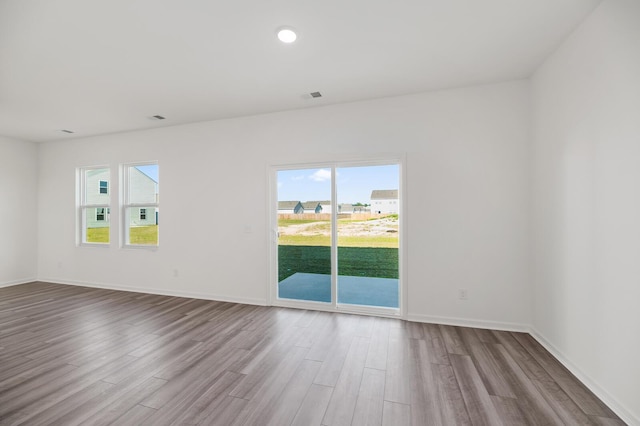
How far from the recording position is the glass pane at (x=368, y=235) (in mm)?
3732

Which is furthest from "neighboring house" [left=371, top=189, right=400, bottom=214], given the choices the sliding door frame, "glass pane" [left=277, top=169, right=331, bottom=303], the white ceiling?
the white ceiling

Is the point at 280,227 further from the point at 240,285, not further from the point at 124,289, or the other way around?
the point at 124,289

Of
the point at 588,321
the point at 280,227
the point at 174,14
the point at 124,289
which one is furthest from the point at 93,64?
the point at 588,321

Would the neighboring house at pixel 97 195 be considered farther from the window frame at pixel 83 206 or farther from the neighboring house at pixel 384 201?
the neighboring house at pixel 384 201

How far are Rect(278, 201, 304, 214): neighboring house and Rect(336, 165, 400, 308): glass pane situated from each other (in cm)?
59

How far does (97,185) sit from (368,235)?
5298mm

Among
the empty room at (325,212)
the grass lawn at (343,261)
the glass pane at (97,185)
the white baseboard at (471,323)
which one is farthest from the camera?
the glass pane at (97,185)

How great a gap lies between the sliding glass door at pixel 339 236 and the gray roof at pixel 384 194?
0.04 feet

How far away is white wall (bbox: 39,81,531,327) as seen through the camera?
3.21 meters

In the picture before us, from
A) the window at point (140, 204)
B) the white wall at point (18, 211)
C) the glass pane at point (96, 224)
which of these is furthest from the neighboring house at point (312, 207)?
the white wall at point (18, 211)

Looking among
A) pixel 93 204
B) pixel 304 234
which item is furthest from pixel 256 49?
pixel 93 204

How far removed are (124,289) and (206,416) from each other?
416 cm

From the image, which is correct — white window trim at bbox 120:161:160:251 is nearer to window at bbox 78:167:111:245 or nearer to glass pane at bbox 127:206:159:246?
glass pane at bbox 127:206:159:246

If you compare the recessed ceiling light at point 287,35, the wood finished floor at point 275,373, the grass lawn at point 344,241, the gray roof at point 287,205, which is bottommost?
the wood finished floor at point 275,373
